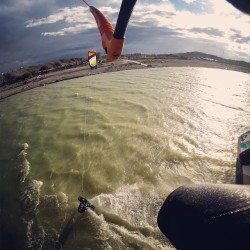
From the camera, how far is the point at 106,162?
19.9 metres

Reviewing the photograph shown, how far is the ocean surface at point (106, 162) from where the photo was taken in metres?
13.9

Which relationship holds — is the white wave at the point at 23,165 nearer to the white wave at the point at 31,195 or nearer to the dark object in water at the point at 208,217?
the white wave at the point at 31,195

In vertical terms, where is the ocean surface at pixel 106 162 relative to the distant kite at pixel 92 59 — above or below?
below

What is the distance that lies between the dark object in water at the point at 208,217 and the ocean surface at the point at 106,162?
10.2 metres

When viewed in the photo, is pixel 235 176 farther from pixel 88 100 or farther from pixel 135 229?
pixel 88 100

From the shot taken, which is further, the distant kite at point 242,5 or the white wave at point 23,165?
the white wave at point 23,165

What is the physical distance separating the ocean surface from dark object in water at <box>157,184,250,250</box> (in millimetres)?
10176

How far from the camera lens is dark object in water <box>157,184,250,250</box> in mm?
2836

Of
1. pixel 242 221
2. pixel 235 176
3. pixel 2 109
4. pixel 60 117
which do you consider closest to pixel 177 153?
pixel 235 176

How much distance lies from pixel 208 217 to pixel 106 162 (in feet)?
56.6

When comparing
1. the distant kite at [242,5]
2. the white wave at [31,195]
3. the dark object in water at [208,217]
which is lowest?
the white wave at [31,195]

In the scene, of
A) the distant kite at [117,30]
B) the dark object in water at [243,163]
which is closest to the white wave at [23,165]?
the dark object in water at [243,163]

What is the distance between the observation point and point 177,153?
20766 millimetres

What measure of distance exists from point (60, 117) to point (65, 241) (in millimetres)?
19527
